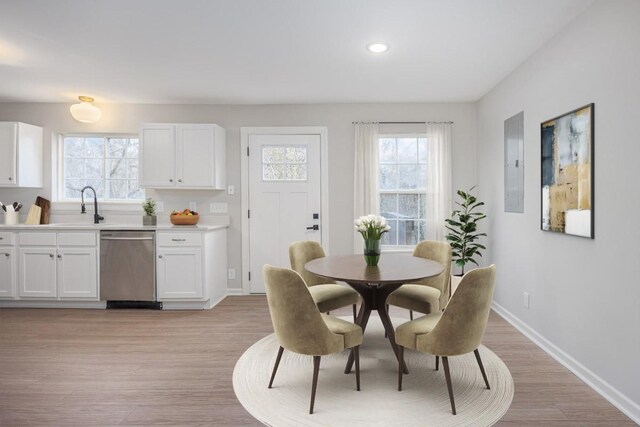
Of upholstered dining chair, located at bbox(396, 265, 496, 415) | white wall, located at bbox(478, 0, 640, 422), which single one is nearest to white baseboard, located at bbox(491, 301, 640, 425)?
white wall, located at bbox(478, 0, 640, 422)

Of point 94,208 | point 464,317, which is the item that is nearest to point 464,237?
point 464,317

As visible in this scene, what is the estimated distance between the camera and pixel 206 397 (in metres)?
2.33

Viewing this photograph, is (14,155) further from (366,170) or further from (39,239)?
(366,170)

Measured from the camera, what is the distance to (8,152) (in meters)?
4.36

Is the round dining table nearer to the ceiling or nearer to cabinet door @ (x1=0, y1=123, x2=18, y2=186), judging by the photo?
the ceiling

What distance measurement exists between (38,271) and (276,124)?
3.21 metres

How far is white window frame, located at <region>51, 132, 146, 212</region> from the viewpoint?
4.73 m

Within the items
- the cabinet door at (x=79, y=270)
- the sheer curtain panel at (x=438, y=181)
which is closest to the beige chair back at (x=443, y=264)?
the sheer curtain panel at (x=438, y=181)

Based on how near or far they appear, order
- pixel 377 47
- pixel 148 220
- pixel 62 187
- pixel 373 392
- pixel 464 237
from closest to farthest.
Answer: pixel 373 392
pixel 377 47
pixel 464 237
pixel 148 220
pixel 62 187

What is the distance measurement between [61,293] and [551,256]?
4931 millimetres

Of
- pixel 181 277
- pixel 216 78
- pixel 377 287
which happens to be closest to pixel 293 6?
pixel 216 78

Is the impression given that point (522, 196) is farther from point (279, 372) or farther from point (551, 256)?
point (279, 372)

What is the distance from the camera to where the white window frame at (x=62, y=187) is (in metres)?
4.73

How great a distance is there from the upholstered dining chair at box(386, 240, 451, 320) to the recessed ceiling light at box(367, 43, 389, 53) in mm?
1724
